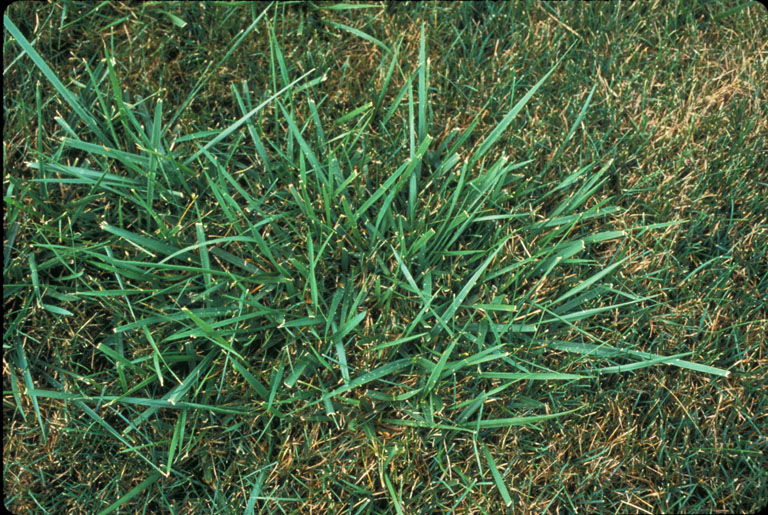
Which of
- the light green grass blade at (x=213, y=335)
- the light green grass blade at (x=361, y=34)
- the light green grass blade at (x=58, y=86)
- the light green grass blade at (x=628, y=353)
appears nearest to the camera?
the light green grass blade at (x=213, y=335)

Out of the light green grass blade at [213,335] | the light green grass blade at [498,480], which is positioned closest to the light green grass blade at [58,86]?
the light green grass blade at [213,335]

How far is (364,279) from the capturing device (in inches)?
70.7

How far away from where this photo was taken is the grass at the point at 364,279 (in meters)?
1.72

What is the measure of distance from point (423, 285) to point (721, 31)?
137 cm

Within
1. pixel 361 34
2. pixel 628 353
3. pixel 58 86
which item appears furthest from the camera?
pixel 361 34

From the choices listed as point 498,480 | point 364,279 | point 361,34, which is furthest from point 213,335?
point 361,34

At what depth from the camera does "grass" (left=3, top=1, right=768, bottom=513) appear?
172cm

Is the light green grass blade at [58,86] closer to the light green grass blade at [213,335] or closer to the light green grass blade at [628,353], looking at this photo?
the light green grass blade at [213,335]

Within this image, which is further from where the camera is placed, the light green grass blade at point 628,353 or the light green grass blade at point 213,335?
the light green grass blade at point 628,353

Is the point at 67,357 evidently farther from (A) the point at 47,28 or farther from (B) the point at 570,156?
(B) the point at 570,156

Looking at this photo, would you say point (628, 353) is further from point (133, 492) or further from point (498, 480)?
point (133, 492)

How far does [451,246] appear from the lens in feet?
6.12

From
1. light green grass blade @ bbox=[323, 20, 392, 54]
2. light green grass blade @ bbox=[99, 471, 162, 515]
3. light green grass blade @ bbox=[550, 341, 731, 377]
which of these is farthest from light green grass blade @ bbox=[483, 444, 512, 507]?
light green grass blade @ bbox=[323, 20, 392, 54]

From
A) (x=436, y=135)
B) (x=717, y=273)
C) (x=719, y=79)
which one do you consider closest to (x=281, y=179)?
(x=436, y=135)
